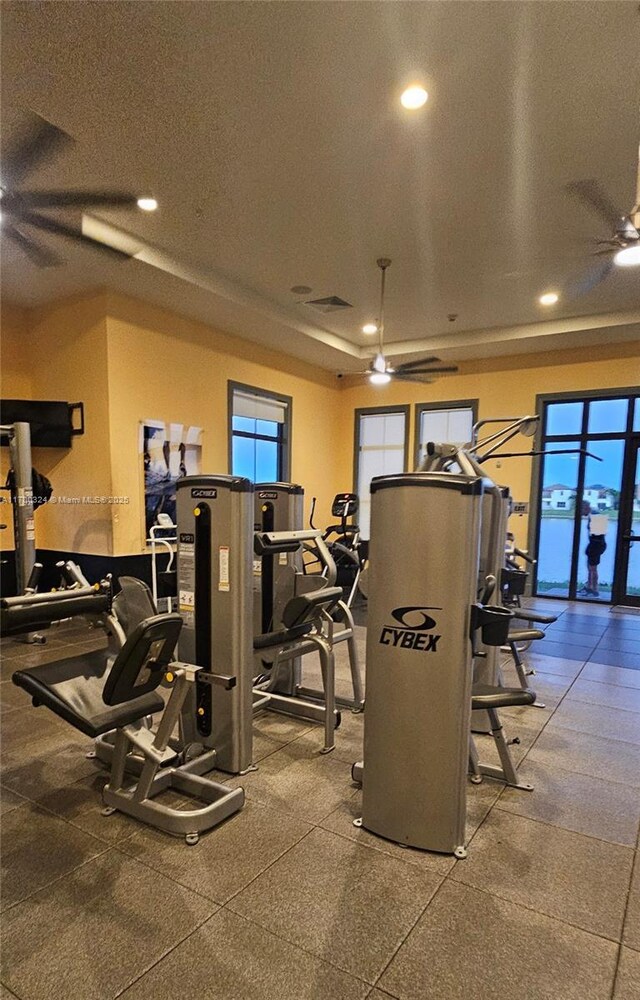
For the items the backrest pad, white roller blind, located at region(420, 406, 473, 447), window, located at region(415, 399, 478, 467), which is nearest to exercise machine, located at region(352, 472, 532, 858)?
the backrest pad

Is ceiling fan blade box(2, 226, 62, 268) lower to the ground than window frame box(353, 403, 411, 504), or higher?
higher

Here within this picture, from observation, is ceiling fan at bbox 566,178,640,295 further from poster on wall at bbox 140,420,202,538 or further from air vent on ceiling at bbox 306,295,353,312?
poster on wall at bbox 140,420,202,538

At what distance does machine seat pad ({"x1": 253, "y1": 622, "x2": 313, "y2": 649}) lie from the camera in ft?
Result: 9.47

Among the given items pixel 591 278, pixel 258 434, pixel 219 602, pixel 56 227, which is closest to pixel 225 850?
pixel 219 602

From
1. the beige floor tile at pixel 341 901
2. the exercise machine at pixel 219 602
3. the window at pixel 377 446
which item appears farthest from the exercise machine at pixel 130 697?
the window at pixel 377 446

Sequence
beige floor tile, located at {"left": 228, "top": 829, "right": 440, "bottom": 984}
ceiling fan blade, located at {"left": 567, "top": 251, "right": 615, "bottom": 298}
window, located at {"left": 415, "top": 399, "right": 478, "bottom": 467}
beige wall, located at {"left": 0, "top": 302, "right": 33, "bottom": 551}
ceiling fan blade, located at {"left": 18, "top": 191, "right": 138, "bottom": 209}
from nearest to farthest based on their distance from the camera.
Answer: beige floor tile, located at {"left": 228, "top": 829, "right": 440, "bottom": 984} → ceiling fan blade, located at {"left": 18, "top": 191, "right": 138, "bottom": 209} → ceiling fan blade, located at {"left": 567, "top": 251, "right": 615, "bottom": 298} → beige wall, located at {"left": 0, "top": 302, "right": 33, "bottom": 551} → window, located at {"left": 415, "top": 399, "right": 478, "bottom": 467}

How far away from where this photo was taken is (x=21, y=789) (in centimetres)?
243

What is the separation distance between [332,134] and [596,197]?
1.91 metres

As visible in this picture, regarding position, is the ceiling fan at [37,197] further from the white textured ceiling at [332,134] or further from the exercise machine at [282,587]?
the exercise machine at [282,587]

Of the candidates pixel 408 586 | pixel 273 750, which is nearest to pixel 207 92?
pixel 408 586

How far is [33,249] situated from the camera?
382cm

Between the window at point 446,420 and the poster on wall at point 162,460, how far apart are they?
373cm

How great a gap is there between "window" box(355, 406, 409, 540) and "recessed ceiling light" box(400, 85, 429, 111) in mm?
5670

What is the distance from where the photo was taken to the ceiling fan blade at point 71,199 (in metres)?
3.14
